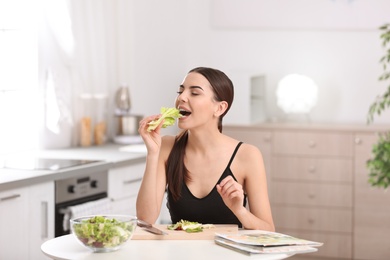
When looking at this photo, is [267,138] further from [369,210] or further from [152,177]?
[152,177]

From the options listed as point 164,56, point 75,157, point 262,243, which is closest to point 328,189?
point 164,56

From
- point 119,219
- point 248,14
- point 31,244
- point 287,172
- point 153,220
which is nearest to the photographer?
point 119,219

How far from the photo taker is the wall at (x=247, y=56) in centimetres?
621

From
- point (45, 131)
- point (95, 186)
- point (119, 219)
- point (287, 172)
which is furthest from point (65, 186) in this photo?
point (287, 172)

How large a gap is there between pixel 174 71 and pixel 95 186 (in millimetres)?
2236

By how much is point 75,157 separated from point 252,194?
6.03 ft

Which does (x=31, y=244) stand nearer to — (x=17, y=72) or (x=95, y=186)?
(x=95, y=186)

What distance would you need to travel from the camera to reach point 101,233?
2.65 metres

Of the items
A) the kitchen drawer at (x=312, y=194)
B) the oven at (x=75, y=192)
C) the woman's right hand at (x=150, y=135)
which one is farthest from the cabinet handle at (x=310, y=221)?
the woman's right hand at (x=150, y=135)

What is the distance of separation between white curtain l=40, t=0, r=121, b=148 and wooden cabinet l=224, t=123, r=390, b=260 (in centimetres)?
116

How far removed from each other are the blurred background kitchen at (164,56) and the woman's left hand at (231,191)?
7.72 ft

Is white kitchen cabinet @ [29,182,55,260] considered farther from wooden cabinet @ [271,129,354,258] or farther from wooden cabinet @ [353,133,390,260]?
wooden cabinet @ [353,133,390,260]

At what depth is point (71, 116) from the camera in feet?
17.8


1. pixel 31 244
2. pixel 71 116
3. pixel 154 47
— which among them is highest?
pixel 154 47
